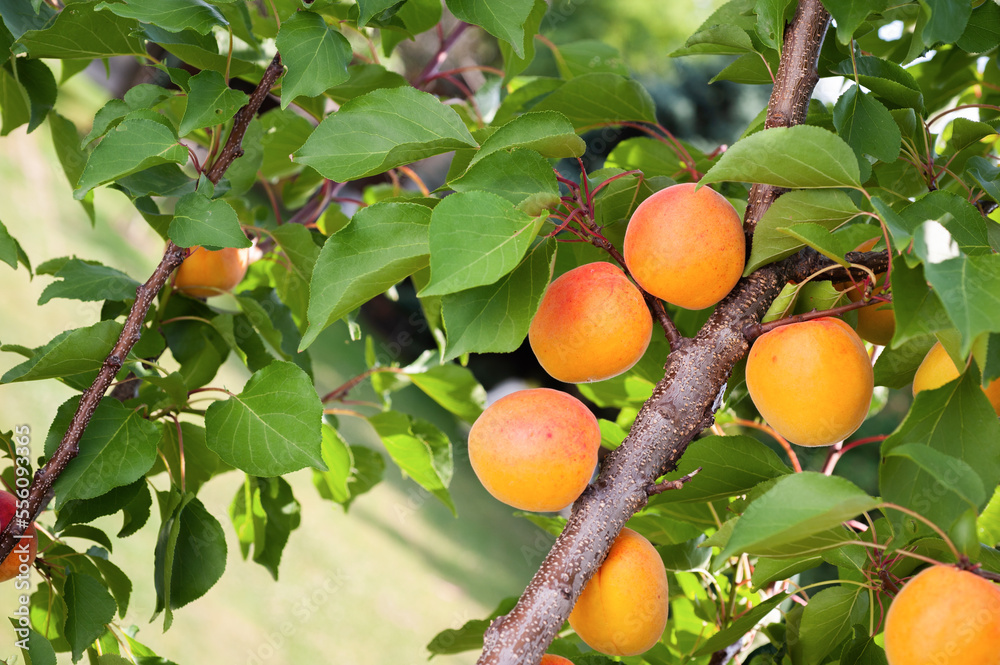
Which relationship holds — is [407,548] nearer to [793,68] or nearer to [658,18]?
[793,68]

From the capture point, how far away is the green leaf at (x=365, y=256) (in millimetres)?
475

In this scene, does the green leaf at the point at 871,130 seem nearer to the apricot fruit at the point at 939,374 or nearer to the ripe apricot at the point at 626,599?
the apricot fruit at the point at 939,374

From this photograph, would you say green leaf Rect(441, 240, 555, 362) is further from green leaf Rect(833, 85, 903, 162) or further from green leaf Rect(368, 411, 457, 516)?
green leaf Rect(368, 411, 457, 516)

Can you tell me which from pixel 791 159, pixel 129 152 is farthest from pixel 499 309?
pixel 129 152

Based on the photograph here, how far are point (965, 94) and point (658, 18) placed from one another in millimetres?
5043

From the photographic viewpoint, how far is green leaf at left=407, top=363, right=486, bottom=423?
1112 millimetres

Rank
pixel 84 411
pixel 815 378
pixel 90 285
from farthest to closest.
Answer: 1. pixel 90 285
2. pixel 84 411
3. pixel 815 378

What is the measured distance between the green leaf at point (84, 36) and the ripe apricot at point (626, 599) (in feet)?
1.80

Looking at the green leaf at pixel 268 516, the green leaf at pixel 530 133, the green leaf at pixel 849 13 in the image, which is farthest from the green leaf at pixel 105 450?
the green leaf at pixel 849 13

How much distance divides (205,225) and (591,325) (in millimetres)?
293

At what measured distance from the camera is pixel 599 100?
2.51 feet

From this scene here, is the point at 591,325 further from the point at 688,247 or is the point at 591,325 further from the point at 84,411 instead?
the point at 84,411

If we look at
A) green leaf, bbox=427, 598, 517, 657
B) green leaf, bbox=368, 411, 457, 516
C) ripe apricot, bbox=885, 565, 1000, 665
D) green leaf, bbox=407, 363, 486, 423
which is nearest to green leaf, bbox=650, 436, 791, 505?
ripe apricot, bbox=885, 565, 1000, 665

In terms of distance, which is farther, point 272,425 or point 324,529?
point 324,529
